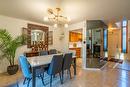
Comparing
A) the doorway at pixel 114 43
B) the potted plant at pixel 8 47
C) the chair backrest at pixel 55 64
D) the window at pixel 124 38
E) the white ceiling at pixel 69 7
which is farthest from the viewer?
the doorway at pixel 114 43

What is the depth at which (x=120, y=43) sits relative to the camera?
A: 8.80 meters

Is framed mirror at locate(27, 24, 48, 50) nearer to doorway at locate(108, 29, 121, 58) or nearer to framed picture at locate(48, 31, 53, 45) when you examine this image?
framed picture at locate(48, 31, 53, 45)

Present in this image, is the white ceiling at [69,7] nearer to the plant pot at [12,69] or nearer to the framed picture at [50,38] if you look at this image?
the framed picture at [50,38]

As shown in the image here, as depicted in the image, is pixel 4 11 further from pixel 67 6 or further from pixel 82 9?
pixel 82 9

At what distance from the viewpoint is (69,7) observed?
4164 mm

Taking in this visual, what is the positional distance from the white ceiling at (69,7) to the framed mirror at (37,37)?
884 millimetres

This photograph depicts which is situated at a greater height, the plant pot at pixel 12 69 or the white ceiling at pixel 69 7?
the white ceiling at pixel 69 7

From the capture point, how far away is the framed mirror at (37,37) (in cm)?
542

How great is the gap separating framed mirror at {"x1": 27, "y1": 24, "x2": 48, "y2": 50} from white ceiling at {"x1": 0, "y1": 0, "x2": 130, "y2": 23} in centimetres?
88

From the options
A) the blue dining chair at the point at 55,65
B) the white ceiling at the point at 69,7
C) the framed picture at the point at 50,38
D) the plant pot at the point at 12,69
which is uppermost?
the white ceiling at the point at 69,7

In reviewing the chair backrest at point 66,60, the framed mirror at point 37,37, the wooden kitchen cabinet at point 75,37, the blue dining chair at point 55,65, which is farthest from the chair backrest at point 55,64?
the wooden kitchen cabinet at point 75,37

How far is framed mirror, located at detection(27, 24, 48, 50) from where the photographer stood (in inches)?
213

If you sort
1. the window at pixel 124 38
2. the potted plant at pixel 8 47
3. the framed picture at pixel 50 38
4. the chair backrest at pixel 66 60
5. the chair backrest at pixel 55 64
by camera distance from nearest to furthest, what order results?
the chair backrest at pixel 55 64 → the chair backrest at pixel 66 60 → the potted plant at pixel 8 47 → the framed picture at pixel 50 38 → the window at pixel 124 38

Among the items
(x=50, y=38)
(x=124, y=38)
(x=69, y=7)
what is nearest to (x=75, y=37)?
(x=50, y=38)
